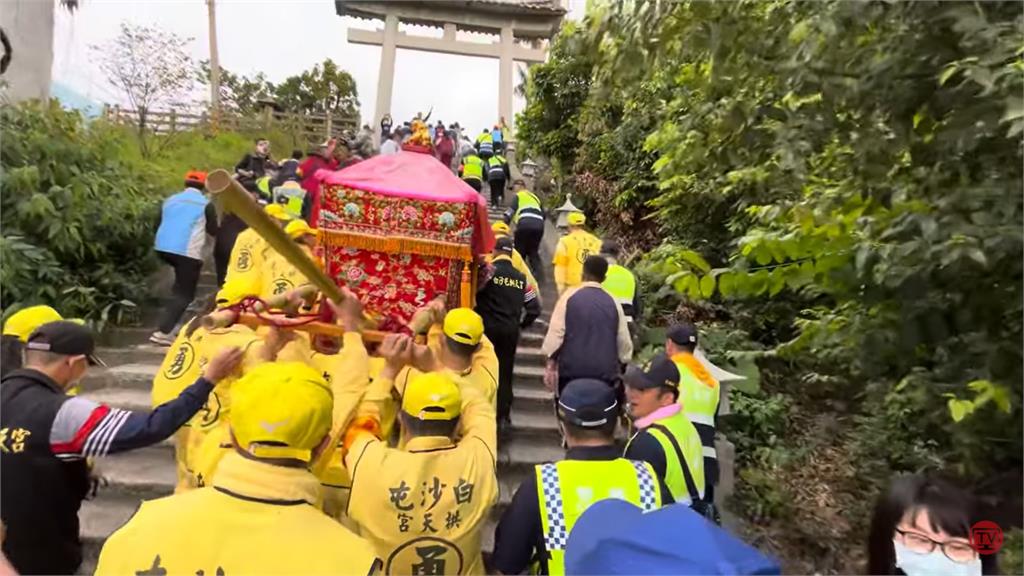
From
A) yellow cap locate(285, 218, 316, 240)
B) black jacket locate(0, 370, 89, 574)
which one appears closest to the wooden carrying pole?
black jacket locate(0, 370, 89, 574)

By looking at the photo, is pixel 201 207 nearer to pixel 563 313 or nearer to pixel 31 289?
pixel 31 289

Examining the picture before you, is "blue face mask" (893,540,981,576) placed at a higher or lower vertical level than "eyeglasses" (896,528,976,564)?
lower

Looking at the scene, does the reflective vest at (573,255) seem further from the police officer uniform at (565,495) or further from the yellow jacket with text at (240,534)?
the yellow jacket with text at (240,534)

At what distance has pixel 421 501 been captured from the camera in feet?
7.95

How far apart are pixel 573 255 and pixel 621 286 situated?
1.19m

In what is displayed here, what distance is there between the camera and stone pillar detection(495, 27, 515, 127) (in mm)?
22047

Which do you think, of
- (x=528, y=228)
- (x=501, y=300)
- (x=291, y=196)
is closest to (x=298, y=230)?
(x=501, y=300)

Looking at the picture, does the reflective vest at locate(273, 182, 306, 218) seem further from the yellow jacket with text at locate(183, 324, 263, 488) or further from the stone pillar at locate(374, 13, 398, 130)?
the stone pillar at locate(374, 13, 398, 130)

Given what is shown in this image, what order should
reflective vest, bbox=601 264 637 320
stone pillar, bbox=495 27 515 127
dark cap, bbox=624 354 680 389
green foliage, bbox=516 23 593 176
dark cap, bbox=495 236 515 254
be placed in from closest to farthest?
dark cap, bbox=624 354 680 389, dark cap, bbox=495 236 515 254, reflective vest, bbox=601 264 637 320, green foliage, bbox=516 23 593 176, stone pillar, bbox=495 27 515 127

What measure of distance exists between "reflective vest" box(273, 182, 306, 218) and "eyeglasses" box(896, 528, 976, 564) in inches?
267

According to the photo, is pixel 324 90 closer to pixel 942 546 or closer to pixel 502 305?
pixel 502 305

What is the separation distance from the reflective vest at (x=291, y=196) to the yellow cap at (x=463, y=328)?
4673 millimetres

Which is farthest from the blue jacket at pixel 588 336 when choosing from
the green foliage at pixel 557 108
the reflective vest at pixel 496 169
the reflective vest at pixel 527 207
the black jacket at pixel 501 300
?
the green foliage at pixel 557 108

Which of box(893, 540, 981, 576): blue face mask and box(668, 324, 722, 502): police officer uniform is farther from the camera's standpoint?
box(668, 324, 722, 502): police officer uniform
